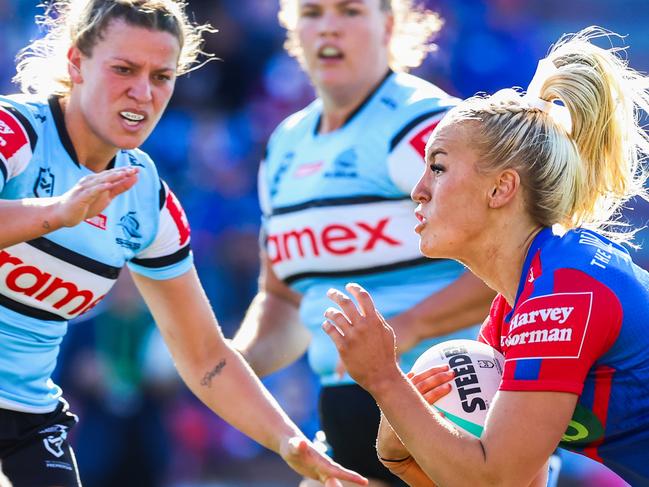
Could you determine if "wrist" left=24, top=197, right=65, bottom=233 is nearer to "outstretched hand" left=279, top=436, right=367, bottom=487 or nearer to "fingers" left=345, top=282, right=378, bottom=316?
"fingers" left=345, top=282, right=378, bottom=316

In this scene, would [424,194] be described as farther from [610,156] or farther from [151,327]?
[151,327]

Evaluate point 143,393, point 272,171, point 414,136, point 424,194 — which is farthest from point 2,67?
point 424,194

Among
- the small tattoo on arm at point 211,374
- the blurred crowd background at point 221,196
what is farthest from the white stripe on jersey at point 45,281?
the blurred crowd background at point 221,196

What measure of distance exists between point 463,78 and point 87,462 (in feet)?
14.0

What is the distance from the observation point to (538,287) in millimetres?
2988

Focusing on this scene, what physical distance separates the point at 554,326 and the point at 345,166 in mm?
1927

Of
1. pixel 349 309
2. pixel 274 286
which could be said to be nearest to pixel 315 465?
pixel 349 309

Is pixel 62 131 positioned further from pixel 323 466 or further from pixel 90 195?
pixel 323 466

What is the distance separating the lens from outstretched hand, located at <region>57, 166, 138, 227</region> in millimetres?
2904

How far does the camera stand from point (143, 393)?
827cm

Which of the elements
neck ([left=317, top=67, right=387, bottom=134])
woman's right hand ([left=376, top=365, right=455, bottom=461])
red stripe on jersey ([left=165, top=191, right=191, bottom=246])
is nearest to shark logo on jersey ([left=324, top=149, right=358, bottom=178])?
neck ([left=317, top=67, right=387, bottom=134])

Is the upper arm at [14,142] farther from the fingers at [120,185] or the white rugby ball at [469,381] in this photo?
the white rugby ball at [469,381]

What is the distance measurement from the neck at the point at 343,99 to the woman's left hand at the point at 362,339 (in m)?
2.08

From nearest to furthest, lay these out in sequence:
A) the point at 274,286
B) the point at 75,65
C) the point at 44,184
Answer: the point at 44,184 < the point at 75,65 < the point at 274,286
